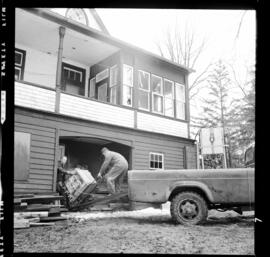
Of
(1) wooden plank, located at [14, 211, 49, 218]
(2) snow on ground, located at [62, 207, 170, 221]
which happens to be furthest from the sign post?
(1) wooden plank, located at [14, 211, 49, 218]

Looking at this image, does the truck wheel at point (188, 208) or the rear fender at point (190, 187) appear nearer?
the truck wheel at point (188, 208)

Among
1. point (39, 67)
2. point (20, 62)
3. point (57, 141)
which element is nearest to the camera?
point (57, 141)

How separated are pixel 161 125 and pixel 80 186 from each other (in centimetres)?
411

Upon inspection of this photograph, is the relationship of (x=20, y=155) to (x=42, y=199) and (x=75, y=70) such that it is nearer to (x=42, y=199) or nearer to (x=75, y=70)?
(x=42, y=199)

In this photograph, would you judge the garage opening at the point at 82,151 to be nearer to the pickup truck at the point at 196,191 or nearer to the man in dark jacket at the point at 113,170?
the man in dark jacket at the point at 113,170

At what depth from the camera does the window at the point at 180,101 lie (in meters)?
10.8

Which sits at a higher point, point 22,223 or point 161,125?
point 161,125

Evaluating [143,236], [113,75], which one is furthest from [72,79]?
[143,236]

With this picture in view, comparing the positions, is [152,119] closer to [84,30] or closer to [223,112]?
[223,112]

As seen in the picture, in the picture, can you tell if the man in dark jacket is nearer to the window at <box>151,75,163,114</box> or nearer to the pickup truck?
the pickup truck

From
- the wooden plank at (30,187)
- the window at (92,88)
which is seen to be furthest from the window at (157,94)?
the wooden plank at (30,187)

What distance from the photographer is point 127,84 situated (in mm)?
9703

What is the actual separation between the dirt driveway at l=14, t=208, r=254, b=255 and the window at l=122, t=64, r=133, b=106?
465 cm

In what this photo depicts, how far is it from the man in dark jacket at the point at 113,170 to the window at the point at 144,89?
3004 mm
